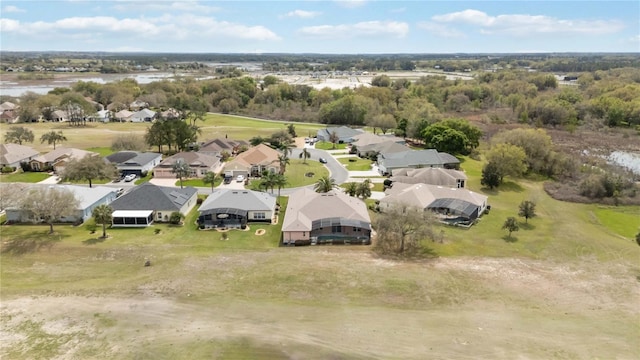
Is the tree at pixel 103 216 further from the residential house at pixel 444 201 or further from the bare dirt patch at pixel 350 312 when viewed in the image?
the residential house at pixel 444 201

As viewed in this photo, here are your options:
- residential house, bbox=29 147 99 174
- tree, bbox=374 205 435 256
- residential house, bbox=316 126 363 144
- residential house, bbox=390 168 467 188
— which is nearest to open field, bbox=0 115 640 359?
tree, bbox=374 205 435 256

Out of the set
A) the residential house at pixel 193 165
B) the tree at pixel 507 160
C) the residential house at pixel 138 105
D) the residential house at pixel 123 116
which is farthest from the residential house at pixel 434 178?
the residential house at pixel 138 105

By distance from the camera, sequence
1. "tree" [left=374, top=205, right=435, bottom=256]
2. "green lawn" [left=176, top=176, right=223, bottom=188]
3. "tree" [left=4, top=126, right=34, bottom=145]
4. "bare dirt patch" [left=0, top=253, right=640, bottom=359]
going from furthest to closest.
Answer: "tree" [left=4, top=126, right=34, bottom=145]
"green lawn" [left=176, top=176, right=223, bottom=188]
"tree" [left=374, top=205, right=435, bottom=256]
"bare dirt patch" [left=0, top=253, right=640, bottom=359]

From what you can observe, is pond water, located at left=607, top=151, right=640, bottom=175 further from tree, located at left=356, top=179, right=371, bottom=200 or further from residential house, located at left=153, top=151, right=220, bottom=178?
residential house, located at left=153, top=151, right=220, bottom=178

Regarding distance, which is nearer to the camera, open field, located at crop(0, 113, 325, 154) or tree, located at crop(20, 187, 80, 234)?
tree, located at crop(20, 187, 80, 234)

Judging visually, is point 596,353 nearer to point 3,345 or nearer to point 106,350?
point 106,350

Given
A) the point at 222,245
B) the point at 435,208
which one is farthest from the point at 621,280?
the point at 222,245

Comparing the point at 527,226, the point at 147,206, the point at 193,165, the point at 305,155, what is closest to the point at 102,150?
the point at 193,165
